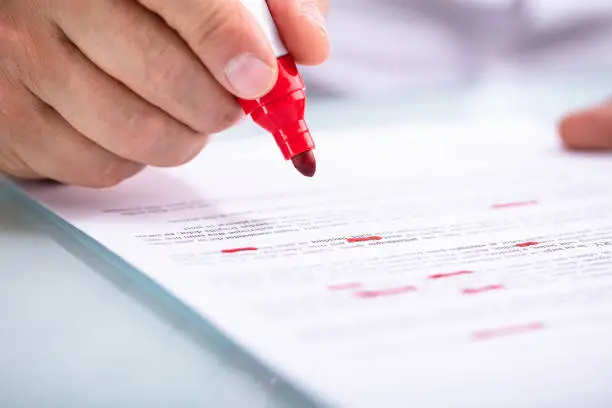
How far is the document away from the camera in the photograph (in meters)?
0.21

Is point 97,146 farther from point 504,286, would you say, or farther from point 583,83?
point 583,83

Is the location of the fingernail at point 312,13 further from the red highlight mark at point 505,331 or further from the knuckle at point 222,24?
the red highlight mark at point 505,331

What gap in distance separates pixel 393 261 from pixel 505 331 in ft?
0.23

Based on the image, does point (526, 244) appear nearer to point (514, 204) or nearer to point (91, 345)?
point (514, 204)

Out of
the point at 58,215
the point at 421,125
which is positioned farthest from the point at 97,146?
the point at 421,125

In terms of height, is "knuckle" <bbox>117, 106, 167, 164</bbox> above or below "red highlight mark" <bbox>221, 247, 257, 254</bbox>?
above

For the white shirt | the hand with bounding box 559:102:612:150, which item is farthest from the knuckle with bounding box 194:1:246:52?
the white shirt

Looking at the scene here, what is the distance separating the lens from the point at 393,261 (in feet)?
0.95

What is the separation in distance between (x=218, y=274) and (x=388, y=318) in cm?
7

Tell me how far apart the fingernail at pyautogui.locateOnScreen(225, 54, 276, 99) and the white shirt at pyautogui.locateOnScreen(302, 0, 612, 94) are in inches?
16.9

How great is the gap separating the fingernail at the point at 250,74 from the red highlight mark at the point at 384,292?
4.0 inches

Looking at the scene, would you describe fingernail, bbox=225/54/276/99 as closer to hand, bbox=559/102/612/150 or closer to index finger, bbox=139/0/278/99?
index finger, bbox=139/0/278/99

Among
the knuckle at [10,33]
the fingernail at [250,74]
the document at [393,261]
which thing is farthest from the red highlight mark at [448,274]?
the knuckle at [10,33]

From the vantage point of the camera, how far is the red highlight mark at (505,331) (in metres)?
0.22
